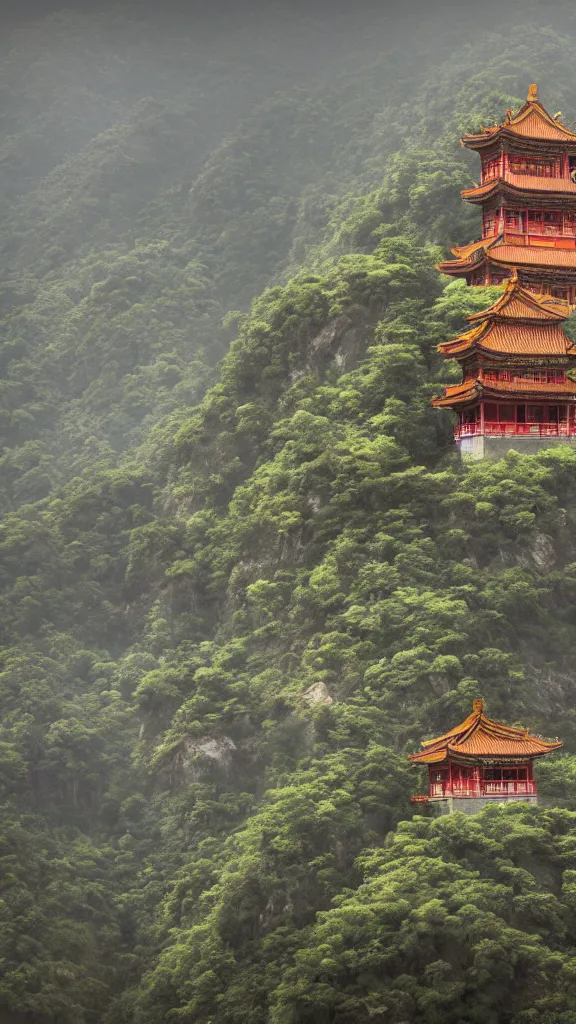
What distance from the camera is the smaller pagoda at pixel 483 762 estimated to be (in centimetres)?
6178

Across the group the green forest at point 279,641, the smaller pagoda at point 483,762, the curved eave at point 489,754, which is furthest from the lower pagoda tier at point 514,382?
the curved eave at point 489,754

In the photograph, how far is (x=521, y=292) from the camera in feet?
243

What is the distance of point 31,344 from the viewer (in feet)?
367

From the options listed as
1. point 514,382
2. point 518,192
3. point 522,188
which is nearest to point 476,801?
point 514,382

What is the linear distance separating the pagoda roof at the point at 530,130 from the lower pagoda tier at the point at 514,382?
10.3m

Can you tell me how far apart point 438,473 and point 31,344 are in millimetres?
44819

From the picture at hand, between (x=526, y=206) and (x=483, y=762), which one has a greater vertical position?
(x=526, y=206)

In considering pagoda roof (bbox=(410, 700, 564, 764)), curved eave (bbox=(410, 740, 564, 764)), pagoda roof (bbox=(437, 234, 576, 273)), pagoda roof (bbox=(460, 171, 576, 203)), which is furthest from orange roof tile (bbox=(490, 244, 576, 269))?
curved eave (bbox=(410, 740, 564, 764))

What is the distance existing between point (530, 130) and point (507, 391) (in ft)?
48.8

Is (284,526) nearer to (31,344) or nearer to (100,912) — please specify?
(100,912)

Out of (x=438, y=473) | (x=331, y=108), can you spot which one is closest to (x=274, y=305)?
(x=438, y=473)

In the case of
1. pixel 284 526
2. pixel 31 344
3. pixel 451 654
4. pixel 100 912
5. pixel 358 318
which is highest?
pixel 31 344

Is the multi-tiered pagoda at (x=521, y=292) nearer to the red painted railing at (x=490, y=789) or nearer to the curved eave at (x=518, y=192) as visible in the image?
the curved eave at (x=518, y=192)

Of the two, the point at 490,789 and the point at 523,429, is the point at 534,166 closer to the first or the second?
the point at 523,429
